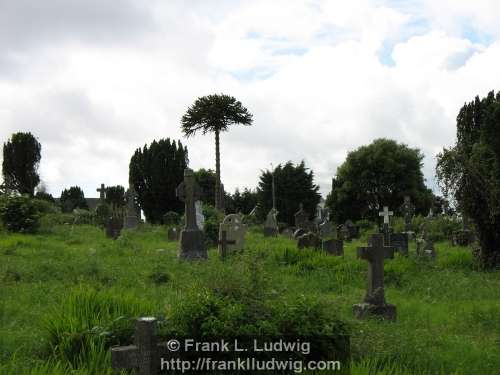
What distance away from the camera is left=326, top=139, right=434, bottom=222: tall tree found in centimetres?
4662

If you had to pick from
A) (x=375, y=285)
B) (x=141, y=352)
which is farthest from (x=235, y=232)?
(x=141, y=352)

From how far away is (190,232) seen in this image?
14.2 meters

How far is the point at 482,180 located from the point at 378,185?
33893mm

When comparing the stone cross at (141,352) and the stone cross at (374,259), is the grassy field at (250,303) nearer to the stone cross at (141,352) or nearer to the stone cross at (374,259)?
the stone cross at (141,352)

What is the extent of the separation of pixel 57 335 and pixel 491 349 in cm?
425

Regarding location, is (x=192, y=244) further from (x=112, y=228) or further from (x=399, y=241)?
(x=112, y=228)

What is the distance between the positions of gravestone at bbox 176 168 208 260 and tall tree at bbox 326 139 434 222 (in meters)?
32.8

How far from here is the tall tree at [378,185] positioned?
1836 inches

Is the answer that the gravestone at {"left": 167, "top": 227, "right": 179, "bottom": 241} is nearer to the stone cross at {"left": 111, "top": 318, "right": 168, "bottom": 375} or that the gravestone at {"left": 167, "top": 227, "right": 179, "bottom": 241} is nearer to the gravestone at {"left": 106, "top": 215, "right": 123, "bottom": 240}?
the gravestone at {"left": 106, "top": 215, "right": 123, "bottom": 240}

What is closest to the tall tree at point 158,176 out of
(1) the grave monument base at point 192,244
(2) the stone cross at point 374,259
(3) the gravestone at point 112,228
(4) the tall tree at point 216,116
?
(4) the tall tree at point 216,116

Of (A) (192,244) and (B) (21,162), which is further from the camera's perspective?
(B) (21,162)

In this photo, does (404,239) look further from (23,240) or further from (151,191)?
(151,191)

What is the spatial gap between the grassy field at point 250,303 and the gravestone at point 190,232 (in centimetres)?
137
